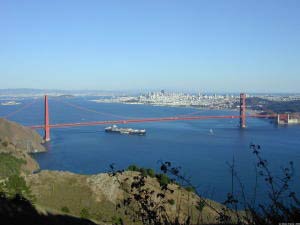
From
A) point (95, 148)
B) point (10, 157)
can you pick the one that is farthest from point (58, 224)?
point (95, 148)

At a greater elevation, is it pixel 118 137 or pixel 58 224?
pixel 58 224

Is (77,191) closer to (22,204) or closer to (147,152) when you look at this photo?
(22,204)

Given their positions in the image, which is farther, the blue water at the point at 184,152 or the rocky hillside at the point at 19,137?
the rocky hillside at the point at 19,137

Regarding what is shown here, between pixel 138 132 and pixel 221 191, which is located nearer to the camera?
pixel 221 191

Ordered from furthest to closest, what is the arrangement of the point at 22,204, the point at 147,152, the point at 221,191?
the point at 147,152, the point at 221,191, the point at 22,204

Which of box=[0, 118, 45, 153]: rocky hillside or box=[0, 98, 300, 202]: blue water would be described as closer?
box=[0, 98, 300, 202]: blue water

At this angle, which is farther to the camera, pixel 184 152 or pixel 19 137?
pixel 19 137

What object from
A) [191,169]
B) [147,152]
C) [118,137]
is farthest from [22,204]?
[118,137]

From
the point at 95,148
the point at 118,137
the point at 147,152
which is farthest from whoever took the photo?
the point at 118,137

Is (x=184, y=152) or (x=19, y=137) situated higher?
(x=19, y=137)
